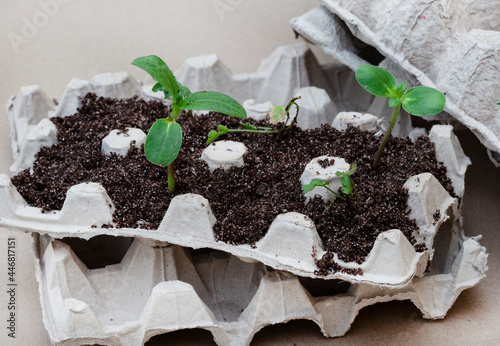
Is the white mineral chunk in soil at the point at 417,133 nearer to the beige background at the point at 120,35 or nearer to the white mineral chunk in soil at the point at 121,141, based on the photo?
the white mineral chunk in soil at the point at 121,141

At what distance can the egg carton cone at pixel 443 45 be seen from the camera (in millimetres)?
1475

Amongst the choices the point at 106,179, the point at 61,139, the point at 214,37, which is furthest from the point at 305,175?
the point at 214,37

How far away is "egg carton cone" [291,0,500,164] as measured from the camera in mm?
1475

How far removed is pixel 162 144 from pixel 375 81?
40 cm

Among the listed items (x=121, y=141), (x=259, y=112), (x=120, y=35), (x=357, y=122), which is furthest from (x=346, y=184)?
(x=120, y=35)

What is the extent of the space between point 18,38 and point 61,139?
0.77 meters

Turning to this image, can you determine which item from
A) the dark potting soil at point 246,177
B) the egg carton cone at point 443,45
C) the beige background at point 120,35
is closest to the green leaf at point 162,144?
the dark potting soil at point 246,177

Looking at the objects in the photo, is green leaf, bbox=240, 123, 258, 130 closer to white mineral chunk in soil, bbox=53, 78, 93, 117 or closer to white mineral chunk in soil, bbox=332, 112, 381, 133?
white mineral chunk in soil, bbox=332, 112, 381, 133

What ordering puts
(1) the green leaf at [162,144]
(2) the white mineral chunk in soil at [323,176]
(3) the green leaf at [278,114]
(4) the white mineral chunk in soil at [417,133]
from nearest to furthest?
(1) the green leaf at [162,144], (2) the white mineral chunk in soil at [323,176], (3) the green leaf at [278,114], (4) the white mineral chunk in soil at [417,133]

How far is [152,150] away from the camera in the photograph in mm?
1277

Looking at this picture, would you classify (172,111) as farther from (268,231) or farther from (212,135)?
(268,231)

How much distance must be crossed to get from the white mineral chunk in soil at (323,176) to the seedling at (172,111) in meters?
0.17

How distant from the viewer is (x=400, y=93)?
4.46ft

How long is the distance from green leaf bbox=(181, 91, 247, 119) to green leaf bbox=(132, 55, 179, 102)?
0.10 feet
